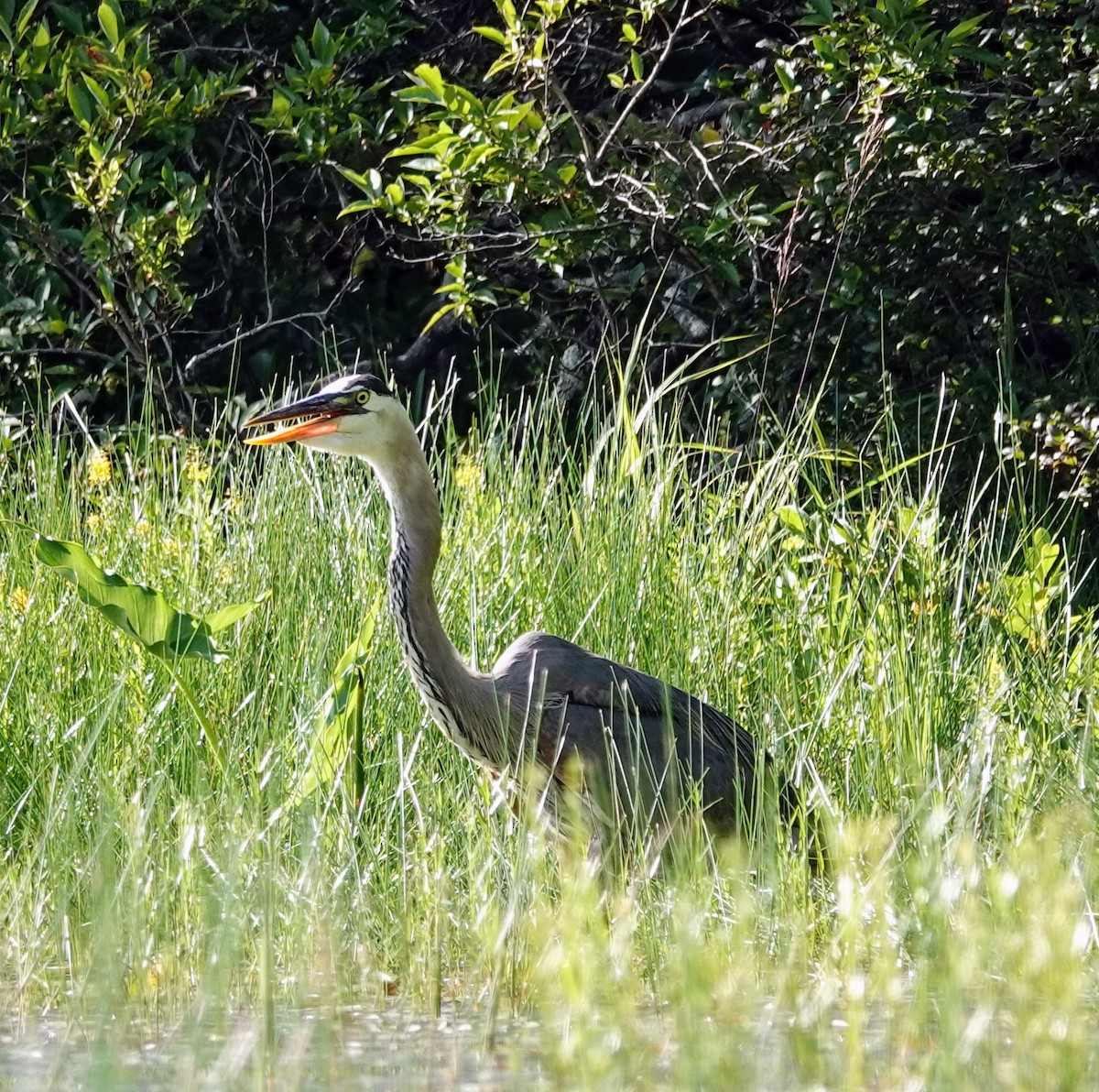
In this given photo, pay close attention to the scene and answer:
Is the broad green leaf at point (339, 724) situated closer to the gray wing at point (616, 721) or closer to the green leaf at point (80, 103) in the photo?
the gray wing at point (616, 721)

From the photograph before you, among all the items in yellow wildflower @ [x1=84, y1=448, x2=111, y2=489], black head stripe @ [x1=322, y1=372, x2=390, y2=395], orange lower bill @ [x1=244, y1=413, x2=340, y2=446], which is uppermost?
black head stripe @ [x1=322, y1=372, x2=390, y2=395]

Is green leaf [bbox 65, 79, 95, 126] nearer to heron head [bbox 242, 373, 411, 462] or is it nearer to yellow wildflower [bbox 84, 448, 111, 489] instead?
yellow wildflower [bbox 84, 448, 111, 489]

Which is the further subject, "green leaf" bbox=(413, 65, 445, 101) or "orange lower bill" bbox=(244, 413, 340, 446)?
"green leaf" bbox=(413, 65, 445, 101)

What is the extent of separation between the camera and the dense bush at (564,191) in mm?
5145

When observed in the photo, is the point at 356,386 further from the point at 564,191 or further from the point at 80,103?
the point at 80,103

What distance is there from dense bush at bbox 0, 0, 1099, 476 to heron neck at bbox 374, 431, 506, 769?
4.50 ft

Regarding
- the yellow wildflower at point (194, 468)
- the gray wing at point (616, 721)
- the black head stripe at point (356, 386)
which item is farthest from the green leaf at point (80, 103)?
the gray wing at point (616, 721)

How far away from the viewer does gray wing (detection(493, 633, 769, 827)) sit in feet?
11.6

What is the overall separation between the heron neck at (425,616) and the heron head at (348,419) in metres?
0.06

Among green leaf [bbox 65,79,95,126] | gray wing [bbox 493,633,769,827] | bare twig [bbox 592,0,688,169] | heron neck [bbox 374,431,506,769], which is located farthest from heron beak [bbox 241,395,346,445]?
green leaf [bbox 65,79,95,126]

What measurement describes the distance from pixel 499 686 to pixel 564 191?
230 cm

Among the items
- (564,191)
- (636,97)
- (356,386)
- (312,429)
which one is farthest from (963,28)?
(312,429)

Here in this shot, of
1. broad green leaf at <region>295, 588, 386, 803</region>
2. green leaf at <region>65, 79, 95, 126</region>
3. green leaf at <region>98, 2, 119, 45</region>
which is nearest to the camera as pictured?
broad green leaf at <region>295, 588, 386, 803</region>

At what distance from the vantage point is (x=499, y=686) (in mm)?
3594
